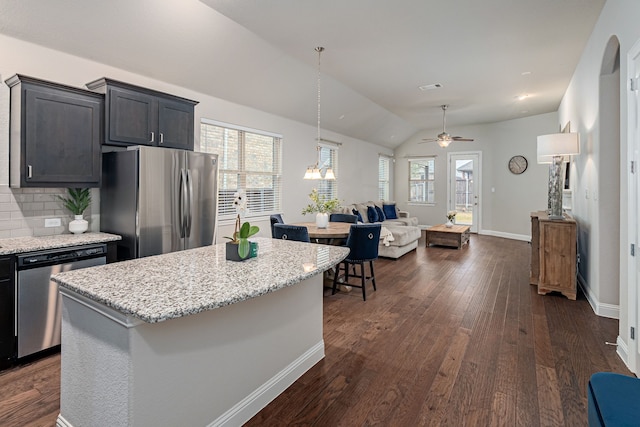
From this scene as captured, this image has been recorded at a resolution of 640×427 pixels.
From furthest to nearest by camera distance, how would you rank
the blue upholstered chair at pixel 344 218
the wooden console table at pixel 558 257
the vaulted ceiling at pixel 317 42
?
the blue upholstered chair at pixel 344 218, the wooden console table at pixel 558 257, the vaulted ceiling at pixel 317 42

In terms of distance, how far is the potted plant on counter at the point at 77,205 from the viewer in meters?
3.23

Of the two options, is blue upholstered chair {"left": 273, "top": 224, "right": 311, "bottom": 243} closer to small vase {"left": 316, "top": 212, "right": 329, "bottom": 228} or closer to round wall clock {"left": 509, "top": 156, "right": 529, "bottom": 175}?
small vase {"left": 316, "top": 212, "right": 329, "bottom": 228}

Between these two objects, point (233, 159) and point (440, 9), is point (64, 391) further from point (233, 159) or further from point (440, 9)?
point (440, 9)

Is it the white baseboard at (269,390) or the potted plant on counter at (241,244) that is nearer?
the white baseboard at (269,390)

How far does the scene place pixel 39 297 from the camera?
106 inches

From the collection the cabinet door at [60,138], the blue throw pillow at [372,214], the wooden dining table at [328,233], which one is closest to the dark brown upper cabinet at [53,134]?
the cabinet door at [60,138]

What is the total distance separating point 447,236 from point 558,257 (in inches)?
133

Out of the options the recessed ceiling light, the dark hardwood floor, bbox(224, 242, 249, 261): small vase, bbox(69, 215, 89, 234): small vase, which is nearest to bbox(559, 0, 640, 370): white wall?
the dark hardwood floor

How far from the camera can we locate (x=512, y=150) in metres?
8.90

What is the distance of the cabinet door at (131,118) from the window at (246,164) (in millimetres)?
1123

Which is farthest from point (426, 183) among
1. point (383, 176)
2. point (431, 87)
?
point (431, 87)

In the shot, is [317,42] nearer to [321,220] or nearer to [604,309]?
[321,220]

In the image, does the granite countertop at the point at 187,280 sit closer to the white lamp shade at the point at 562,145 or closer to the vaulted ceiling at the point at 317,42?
the vaulted ceiling at the point at 317,42

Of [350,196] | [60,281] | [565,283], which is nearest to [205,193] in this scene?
[60,281]
